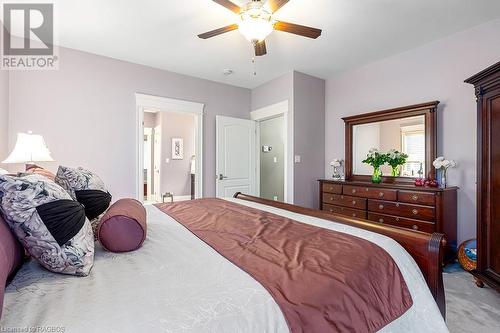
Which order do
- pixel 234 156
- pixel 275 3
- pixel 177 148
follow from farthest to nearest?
pixel 177 148
pixel 234 156
pixel 275 3

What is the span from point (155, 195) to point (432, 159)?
6.38 m

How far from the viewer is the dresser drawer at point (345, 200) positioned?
10.7 ft

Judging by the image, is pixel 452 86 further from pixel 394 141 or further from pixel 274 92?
pixel 274 92

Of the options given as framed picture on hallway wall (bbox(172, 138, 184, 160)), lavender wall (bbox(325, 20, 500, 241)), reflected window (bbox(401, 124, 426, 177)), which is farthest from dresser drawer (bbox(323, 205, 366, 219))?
framed picture on hallway wall (bbox(172, 138, 184, 160))

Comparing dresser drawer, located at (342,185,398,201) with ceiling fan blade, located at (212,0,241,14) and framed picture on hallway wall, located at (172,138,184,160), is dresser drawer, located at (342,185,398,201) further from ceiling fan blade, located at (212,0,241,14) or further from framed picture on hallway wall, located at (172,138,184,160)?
framed picture on hallway wall, located at (172,138,184,160)

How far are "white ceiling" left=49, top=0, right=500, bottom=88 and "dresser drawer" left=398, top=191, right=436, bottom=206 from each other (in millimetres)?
Answer: 1820

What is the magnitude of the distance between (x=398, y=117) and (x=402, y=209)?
1238mm

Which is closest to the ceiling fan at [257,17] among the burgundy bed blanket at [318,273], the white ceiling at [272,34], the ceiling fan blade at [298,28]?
the ceiling fan blade at [298,28]

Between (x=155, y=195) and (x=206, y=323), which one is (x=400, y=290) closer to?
(x=206, y=323)

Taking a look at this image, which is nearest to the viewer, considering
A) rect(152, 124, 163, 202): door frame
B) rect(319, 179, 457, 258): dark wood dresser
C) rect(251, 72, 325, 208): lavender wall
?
rect(319, 179, 457, 258): dark wood dresser

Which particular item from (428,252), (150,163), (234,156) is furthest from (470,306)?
(150,163)

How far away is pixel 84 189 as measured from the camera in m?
1.35

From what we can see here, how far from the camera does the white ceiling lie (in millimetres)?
2348

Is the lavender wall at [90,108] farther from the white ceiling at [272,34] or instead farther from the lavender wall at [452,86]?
the lavender wall at [452,86]
